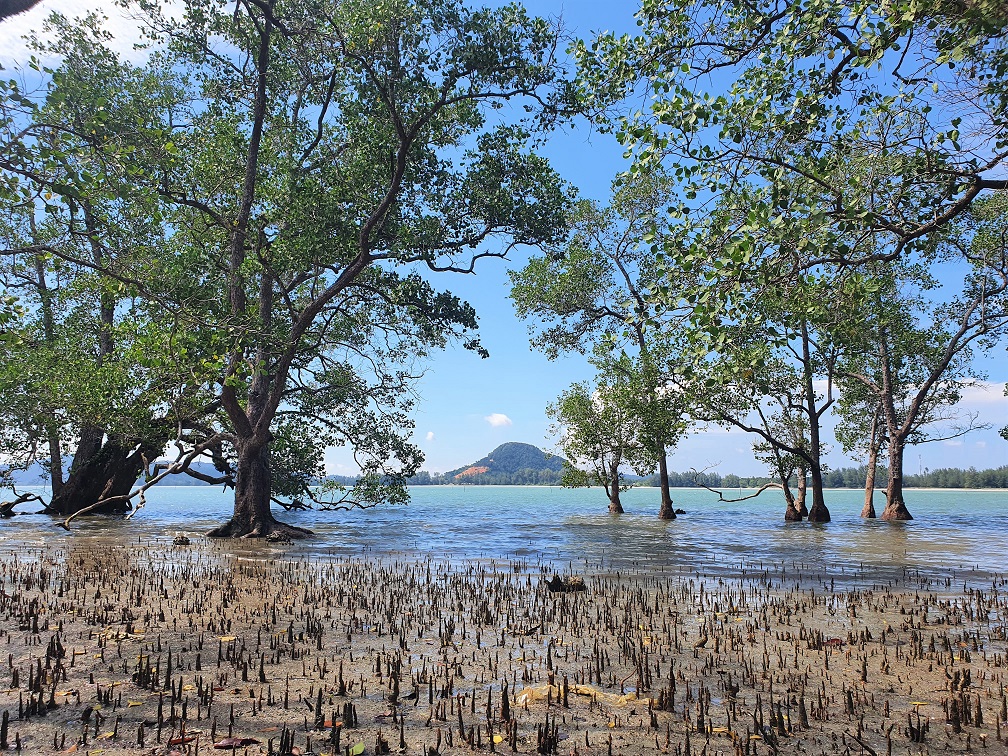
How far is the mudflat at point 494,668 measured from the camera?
5145mm

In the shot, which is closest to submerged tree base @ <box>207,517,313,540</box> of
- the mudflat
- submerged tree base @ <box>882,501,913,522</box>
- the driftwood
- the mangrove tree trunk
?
the mangrove tree trunk

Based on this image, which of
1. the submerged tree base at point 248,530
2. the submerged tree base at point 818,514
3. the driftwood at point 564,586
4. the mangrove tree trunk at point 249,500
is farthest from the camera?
the submerged tree base at point 818,514

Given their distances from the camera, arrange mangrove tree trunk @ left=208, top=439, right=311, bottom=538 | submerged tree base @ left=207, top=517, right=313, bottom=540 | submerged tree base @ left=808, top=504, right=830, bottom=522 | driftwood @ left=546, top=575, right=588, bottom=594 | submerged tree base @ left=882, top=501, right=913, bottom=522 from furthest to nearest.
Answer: submerged tree base @ left=882, top=501, right=913, bottom=522
submerged tree base @ left=808, top=504, right=830, bottom=522
mangrove tree trunk @ left=208, top=439, right=311, bottom=538
submerged tree base @ left=207, top=517, right=313, bottom=540
driftwood @ left=546, top=575, right=588, bottom=594

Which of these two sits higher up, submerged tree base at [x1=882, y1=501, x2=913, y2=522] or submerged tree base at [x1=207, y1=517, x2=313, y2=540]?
submerged tree base at [x1=207, y1=517, x2=313, y2=540]

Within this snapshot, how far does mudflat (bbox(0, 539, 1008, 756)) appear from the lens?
203 inches

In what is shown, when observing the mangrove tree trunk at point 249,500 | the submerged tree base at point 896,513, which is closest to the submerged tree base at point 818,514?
the submerged tree base at point 896,513

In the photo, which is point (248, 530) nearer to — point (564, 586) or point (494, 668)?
point (564, 586)

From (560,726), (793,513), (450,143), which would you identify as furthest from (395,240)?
(793,513)

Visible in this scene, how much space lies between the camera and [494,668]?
711 centimetres

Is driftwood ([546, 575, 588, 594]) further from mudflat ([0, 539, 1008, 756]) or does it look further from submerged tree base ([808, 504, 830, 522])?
submerged tree base ([808, 504, 830, 522])

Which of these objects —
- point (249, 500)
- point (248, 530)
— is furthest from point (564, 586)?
point (249, 500)

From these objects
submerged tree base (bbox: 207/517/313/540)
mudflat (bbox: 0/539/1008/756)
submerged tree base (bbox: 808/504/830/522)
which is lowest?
submerged tree base (bbox: 808/504/830/522)

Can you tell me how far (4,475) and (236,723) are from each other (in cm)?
4059

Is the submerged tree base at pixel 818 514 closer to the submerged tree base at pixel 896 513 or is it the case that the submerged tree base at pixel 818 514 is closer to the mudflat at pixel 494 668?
the submerged tree base at pixel 896 513
